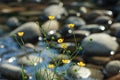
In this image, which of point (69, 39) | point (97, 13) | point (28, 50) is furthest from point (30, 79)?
point (97, 13)

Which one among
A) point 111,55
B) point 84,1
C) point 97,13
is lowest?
point 111,55

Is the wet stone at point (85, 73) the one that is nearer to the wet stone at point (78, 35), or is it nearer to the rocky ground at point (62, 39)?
the rocky ground at point (62, 39)

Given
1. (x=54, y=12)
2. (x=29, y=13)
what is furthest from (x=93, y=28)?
(x=29, y=13)

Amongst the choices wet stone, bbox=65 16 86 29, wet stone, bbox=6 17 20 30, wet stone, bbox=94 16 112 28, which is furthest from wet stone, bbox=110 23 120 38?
wet stone, bbox=6 17 20 30

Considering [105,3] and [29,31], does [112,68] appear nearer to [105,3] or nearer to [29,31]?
[29,31]

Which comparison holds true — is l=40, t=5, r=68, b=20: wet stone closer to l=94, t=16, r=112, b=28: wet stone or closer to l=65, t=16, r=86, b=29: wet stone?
l=65, t=16, r=86, b=29: wet stone

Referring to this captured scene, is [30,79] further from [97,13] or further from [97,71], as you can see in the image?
[97,13]

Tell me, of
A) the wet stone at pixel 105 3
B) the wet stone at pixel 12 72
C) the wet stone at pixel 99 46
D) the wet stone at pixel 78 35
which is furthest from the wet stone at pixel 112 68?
the wet stone at pixel 105 3

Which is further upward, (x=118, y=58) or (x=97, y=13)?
(x=97, y=13)
